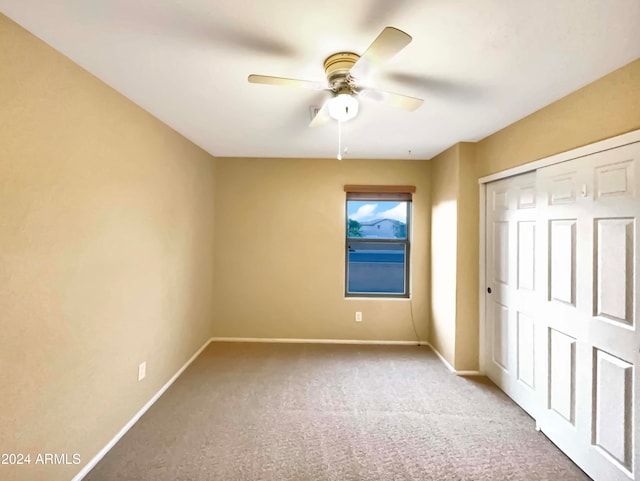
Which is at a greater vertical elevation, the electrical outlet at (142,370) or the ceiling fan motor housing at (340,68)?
the ceiling fan motor housing at (340,68)

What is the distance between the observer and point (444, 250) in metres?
3.39

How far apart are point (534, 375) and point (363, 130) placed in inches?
97.5

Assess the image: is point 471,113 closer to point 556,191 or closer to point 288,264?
point 556,191

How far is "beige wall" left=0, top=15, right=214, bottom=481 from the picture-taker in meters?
1.35

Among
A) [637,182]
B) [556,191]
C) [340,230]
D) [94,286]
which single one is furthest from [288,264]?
[637,182]

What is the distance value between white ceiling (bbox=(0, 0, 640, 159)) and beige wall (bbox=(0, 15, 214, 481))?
243mm

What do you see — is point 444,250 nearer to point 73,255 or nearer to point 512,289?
point 512,289

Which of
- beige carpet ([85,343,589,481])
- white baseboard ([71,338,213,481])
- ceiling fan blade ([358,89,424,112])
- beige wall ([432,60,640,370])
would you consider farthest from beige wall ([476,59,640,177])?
white baseboard ([71,338,213,481])

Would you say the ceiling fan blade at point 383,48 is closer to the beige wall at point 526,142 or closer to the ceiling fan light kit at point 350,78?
the ceiling fan light kit at point 350,78

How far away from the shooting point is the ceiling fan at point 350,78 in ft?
3.90

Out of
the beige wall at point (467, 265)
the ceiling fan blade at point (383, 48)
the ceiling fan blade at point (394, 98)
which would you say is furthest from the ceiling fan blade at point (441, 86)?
the beige wall at point (467, 265)

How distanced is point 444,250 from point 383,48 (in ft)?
8.67

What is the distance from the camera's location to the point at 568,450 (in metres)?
1.95

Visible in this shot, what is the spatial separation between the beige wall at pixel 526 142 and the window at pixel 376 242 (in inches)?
16.6
